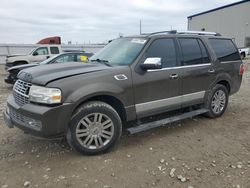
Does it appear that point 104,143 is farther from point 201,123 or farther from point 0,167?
point 201,123

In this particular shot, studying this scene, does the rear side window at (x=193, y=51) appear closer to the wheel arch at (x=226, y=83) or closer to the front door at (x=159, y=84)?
the front door at (x=159, y=84)

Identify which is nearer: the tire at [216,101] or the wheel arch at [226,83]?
the tire at [216,101]

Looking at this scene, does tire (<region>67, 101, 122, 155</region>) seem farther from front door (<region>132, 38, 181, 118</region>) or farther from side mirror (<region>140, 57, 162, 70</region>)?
side mirror (<region>140, 57, 162, 70</region>)

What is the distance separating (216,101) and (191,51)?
1410 millimetres

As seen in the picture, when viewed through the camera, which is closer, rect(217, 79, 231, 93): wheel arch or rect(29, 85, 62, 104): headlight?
rect(29, 85, 62, 104): headlight

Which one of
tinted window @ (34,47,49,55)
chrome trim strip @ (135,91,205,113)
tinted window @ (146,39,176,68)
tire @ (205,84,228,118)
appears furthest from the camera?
tinted window @ (34,47,49,55)

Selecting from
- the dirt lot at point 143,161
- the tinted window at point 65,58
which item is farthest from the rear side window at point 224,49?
the tinted window at point 65,58

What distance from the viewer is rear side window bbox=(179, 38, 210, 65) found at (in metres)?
4.43

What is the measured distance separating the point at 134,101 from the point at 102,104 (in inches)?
22.7

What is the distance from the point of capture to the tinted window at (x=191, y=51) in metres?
4.43

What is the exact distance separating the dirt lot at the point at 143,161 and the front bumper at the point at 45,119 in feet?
1.70

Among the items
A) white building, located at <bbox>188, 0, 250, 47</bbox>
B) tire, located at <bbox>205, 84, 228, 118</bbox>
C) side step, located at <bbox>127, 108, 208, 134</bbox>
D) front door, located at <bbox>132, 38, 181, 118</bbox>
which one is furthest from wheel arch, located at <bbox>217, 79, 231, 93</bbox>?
white building, located at <bbox>188, 0, 250, 47</bbox>

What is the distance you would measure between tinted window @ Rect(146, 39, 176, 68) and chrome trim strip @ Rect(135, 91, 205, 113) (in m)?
0.64

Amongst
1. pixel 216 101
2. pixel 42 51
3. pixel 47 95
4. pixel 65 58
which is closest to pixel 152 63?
pixel 47 95
